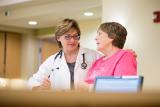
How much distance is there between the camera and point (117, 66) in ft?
4.55

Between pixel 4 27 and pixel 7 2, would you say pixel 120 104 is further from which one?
pixel 4 27

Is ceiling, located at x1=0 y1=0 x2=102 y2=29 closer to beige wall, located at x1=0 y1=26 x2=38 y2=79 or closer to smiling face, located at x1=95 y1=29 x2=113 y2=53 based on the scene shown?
beige wall, located at x1=0 y1=26 x2=38 y2=79

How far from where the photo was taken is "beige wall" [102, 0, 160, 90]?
3.65m

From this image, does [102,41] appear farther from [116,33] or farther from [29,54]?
[29,54]

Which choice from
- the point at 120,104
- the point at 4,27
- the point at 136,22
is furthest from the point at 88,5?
the point at 120,104

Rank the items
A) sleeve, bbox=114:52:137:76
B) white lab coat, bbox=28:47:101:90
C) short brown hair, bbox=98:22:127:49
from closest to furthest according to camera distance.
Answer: sleeve, bbox=114:52:137:76, short brown hair, bbox=98:22:127:49, white lab coat, bbox=28:47:101:90

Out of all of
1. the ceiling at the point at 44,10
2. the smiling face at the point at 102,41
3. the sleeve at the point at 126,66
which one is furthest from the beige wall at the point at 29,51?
the sleeve at the point at 126,66

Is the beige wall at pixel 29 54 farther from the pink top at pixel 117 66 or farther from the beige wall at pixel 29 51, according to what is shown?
the pink top at pixel 117 66

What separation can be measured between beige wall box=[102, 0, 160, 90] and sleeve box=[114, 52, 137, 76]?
2254 mm

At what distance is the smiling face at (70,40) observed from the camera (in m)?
1.89

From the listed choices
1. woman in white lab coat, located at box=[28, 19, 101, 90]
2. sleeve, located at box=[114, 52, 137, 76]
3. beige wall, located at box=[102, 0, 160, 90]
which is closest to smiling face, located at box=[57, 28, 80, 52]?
woman in white lab coat, located at box=[28, 19, 101, 90]

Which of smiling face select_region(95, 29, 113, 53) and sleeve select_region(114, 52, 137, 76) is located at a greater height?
smiling face select_region(95, 29, 113, 53)

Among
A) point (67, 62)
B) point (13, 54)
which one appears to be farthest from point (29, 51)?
point (67, 62)

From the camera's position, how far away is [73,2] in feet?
16.6
